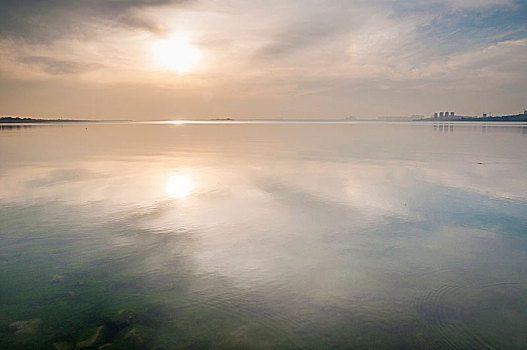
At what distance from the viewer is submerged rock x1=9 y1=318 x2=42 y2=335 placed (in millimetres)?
5664

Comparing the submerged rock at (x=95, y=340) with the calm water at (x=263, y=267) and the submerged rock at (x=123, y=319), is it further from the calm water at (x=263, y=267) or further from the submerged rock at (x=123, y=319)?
the submerged rock at (x=123, y=319)

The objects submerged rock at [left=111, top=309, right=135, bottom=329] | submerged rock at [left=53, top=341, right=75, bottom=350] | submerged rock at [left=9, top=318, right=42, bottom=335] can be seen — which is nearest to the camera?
submerged rock at [left=53, top=341, right=75, bottom=350]

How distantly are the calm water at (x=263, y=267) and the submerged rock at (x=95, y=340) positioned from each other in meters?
0.08

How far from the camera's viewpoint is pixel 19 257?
8.43 meters

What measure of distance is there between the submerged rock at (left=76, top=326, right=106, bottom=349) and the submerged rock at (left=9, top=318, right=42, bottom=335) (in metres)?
0.97

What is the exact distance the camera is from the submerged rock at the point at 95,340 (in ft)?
17.4

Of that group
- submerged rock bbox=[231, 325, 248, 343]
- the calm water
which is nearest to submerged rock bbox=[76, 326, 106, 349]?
the calm water

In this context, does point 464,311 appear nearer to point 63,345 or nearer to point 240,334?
point 240,334

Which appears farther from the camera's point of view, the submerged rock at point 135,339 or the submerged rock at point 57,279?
the submerged rock at point 57,279

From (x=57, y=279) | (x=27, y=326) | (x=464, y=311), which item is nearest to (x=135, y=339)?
(x=27, y=326)

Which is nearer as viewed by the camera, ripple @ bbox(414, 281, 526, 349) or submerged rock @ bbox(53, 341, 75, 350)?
submerged rock @ bbox(53, 341, 75, 350)

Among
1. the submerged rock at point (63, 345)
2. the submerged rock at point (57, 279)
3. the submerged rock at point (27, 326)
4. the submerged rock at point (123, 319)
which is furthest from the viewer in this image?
the submerged rock at point (57, 279)

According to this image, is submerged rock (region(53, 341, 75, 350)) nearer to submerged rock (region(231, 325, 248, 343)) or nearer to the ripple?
submerged rock (region(231, 325, 248, 343))

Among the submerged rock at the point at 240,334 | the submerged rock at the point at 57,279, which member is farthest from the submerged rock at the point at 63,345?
the submerged rock at the point at 240,334
